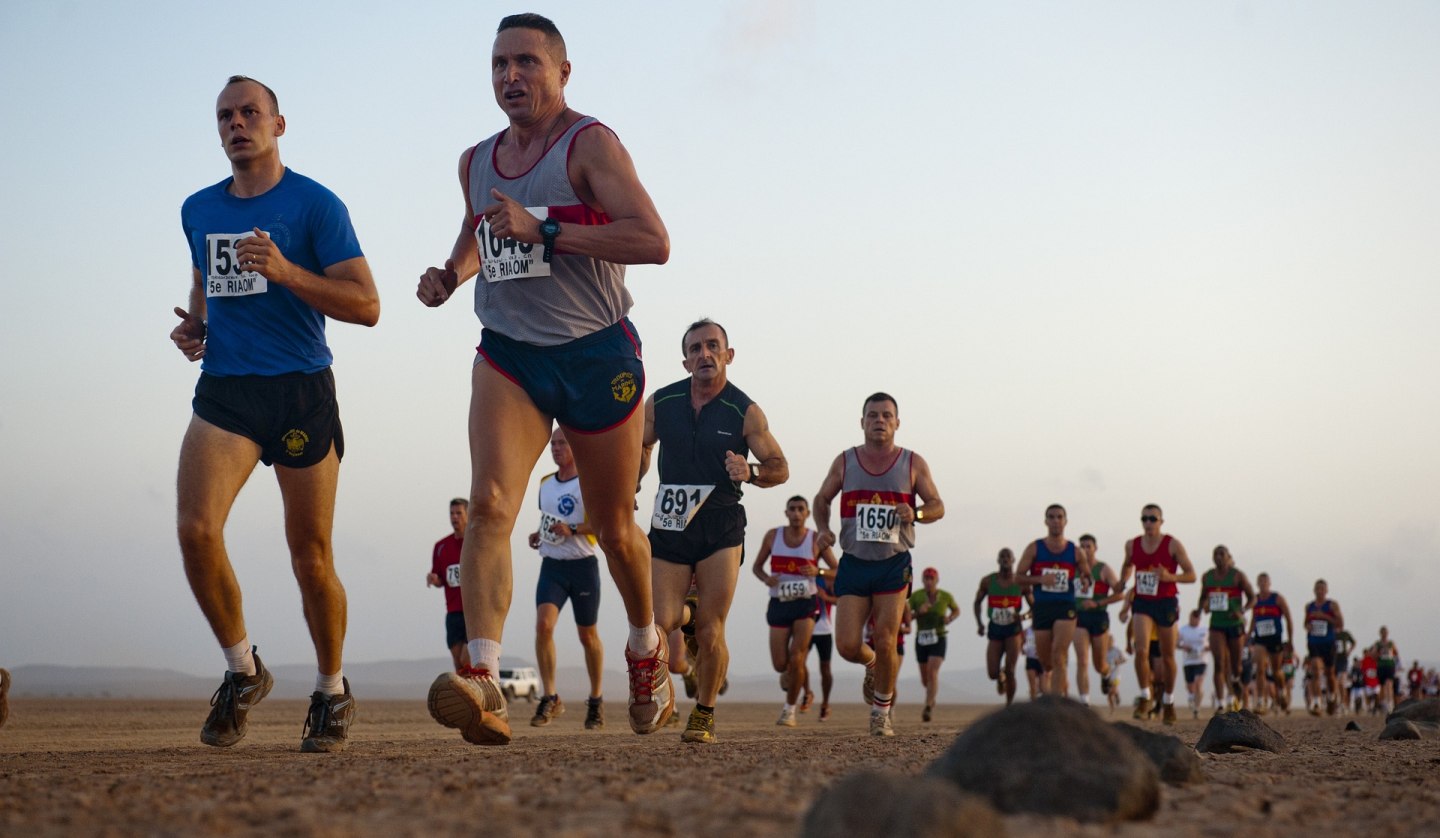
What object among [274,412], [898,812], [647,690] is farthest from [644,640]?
[898,812]

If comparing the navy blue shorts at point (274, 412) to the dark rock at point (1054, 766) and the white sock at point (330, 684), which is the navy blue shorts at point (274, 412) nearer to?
the white sock at point (330, 684)

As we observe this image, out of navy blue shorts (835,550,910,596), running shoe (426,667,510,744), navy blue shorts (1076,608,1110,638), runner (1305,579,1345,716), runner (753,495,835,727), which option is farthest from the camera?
runner (1305,579,1345,716)

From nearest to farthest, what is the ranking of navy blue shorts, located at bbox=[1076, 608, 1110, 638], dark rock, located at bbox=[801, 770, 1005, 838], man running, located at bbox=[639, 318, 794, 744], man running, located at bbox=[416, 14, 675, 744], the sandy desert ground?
dark rock, located at bbox=[801, 770, 1005, 838] < the sandy desert ground < man running, located at bbox=[416, 14, 675, 744] < man running, located at bbox=[639, 318, 794, 744] < navy blue shorts, located at bbox=[1076, 608, 1110, 638]

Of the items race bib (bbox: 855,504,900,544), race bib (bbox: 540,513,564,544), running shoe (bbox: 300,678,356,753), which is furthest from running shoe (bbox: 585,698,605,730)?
running shoe (bbox: 300,678,356,753)

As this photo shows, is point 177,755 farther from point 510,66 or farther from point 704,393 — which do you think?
point 704,393

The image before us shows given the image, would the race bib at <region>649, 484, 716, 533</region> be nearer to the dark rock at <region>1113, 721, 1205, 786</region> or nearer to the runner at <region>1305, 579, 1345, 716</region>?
the dark rock at <region>1113, 721, 1205, 786</region>

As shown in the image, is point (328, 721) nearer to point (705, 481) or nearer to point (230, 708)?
point (230, 708)

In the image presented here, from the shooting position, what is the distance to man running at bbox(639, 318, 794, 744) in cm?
911

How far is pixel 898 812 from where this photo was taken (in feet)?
9.41

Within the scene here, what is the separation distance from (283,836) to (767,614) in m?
15.2

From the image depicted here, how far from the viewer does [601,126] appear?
20.9 ft

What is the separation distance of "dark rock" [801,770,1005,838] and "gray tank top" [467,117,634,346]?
3.52 meters

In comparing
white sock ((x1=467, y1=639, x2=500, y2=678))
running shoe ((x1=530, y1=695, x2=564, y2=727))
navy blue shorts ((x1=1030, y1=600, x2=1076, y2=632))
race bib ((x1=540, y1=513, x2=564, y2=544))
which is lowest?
running shoe ((x1=530, y1=695, x2=564, y2=727))

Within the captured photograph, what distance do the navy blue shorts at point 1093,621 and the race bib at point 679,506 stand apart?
40.8 feet
